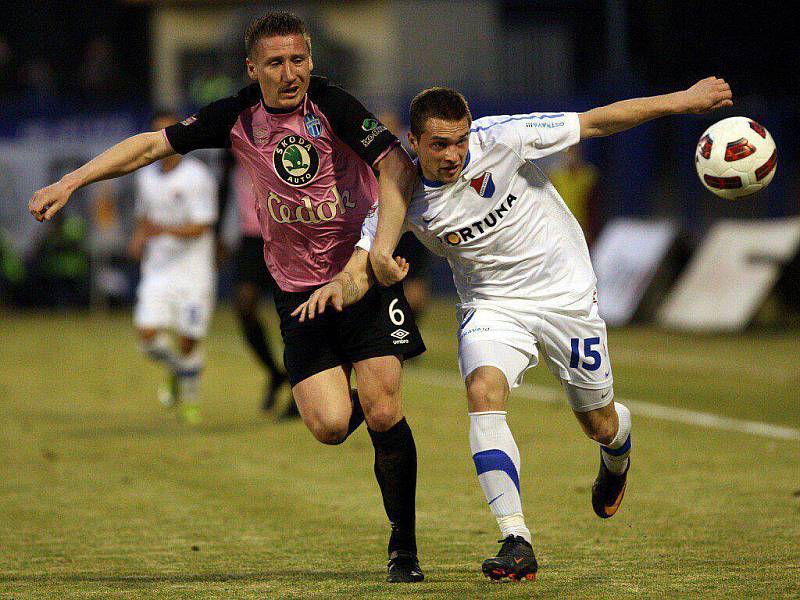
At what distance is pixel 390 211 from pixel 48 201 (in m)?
1.35

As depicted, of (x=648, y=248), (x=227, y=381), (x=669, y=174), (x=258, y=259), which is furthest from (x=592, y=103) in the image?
(x=258, y=259)

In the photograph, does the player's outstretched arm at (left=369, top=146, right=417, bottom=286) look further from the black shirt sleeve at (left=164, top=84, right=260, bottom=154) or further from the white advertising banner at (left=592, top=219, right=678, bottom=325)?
the white advertising banner at (left=592, top=219, right=678, bottom=325)

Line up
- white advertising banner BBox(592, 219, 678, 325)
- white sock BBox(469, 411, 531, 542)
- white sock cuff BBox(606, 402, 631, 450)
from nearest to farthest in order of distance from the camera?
white sock BBox(469, 411, 531, 542) < white sock cuff BBox(606, 402, 631, 450) < white advertising banner BBox(592, 219, 678, 325)

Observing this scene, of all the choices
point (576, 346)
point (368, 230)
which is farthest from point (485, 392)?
point (368, 230)

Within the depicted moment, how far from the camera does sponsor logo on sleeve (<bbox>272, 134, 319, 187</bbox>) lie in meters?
6.09

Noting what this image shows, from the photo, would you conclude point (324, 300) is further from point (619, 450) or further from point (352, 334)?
point (619, 450)

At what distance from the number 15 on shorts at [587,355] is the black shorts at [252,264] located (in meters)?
5.49

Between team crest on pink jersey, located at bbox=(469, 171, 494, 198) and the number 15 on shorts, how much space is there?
0.74 m

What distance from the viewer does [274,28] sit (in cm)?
593

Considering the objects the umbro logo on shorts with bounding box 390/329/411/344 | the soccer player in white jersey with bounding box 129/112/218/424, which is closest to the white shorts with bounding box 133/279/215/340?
the soccer player in white jersey with bounding box 129/112/218/424

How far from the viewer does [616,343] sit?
16625mm

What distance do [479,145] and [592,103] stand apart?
16.6 m

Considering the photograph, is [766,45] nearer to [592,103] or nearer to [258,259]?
[592,103]

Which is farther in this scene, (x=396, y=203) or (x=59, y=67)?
(x=59, y=67)
